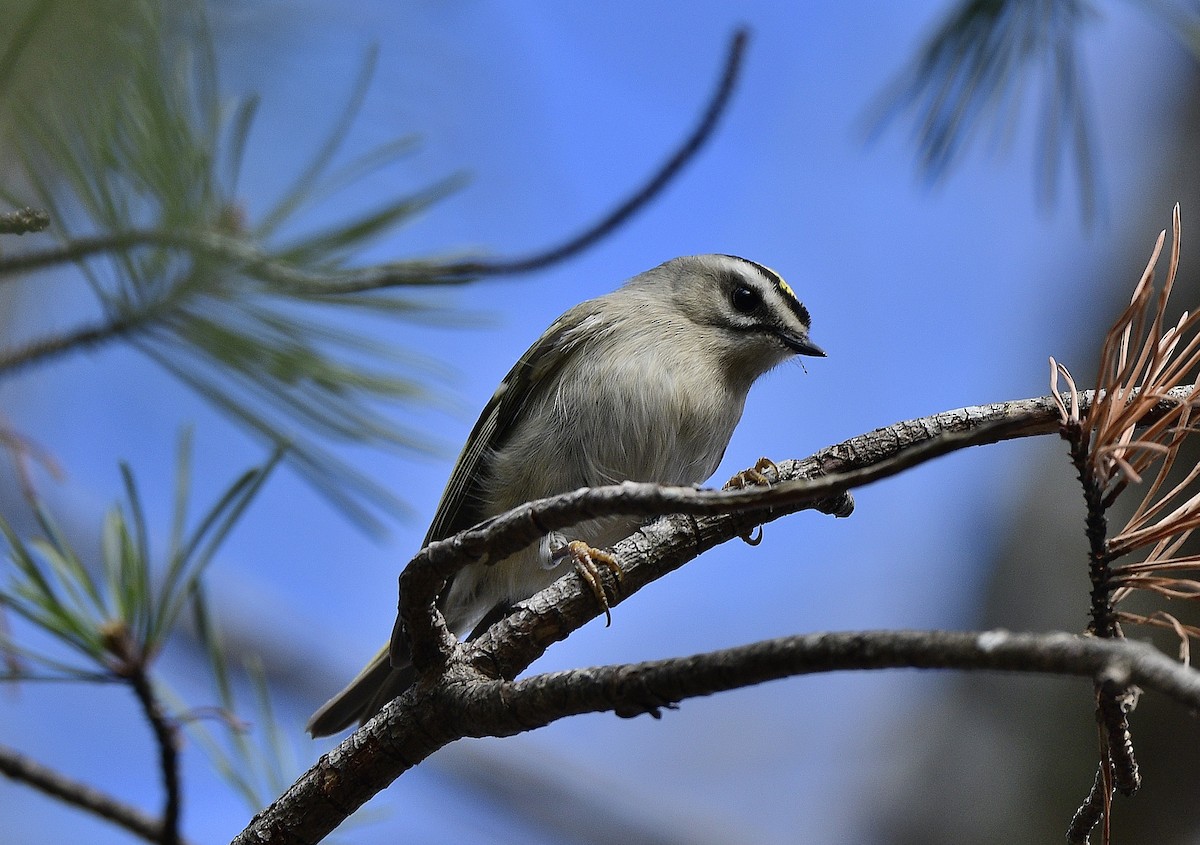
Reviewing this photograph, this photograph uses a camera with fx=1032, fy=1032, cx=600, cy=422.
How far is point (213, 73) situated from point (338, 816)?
106 cm

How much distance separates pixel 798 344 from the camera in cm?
272

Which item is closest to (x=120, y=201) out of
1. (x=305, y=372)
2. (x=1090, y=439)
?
(x=305, y=372)

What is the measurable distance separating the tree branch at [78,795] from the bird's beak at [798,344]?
1880 mm

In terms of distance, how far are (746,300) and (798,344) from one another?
0.20m

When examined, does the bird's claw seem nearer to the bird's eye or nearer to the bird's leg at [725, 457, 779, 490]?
the bird's leg at [725, 457, 779, 490]

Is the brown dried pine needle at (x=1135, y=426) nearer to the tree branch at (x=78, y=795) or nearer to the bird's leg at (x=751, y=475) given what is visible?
the bird's leg at (x=751, y=475)

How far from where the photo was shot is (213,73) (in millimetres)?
1521

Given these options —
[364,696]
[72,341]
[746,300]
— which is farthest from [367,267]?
[746,300]

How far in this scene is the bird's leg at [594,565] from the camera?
1476 mm

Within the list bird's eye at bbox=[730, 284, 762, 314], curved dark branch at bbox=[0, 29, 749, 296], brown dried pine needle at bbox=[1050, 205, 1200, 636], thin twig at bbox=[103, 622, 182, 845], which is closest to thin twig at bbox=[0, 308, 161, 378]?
curved dark branch at bbox=[0, 29, 749, 296]

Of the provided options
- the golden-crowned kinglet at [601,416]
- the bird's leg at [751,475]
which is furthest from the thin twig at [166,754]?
the bird's leg at [751,475]

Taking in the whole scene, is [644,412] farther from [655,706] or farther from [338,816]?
[655,706]

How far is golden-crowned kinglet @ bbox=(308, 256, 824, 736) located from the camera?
236 centimetres

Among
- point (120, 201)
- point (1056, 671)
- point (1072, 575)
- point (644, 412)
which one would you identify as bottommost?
point (1056, 671)
